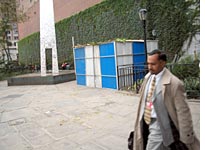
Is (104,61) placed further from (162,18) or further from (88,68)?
(162,18)

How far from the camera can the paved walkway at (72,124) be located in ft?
14.1

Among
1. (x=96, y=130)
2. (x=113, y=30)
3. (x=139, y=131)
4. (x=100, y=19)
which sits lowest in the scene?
(x=96, y=130)

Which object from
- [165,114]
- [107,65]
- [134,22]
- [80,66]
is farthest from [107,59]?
[165,114]

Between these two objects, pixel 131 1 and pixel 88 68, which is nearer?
pixel 88 68

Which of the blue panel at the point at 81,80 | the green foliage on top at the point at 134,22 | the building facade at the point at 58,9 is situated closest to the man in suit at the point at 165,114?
the green foliage on top at the point at 134,22

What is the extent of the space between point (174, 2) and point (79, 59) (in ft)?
18.6

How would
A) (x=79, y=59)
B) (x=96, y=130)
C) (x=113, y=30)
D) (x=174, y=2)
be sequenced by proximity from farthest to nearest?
(x=113, y=30) < (x=79, y=59) < (x=174, y=2) < (x=96, y=130)

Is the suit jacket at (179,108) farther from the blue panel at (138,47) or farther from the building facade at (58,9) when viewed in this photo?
the building facade at (58,9)

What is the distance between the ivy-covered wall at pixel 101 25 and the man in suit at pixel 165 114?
10.5 meters

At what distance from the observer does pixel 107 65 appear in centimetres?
1009

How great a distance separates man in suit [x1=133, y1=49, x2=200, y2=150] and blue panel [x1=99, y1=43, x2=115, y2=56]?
7272 millimetres

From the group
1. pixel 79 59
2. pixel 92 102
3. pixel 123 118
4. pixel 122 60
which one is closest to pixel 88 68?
pixel 79 59

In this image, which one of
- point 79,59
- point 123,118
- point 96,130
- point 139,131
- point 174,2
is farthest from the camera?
point 79,59

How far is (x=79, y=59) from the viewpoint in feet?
39.8
